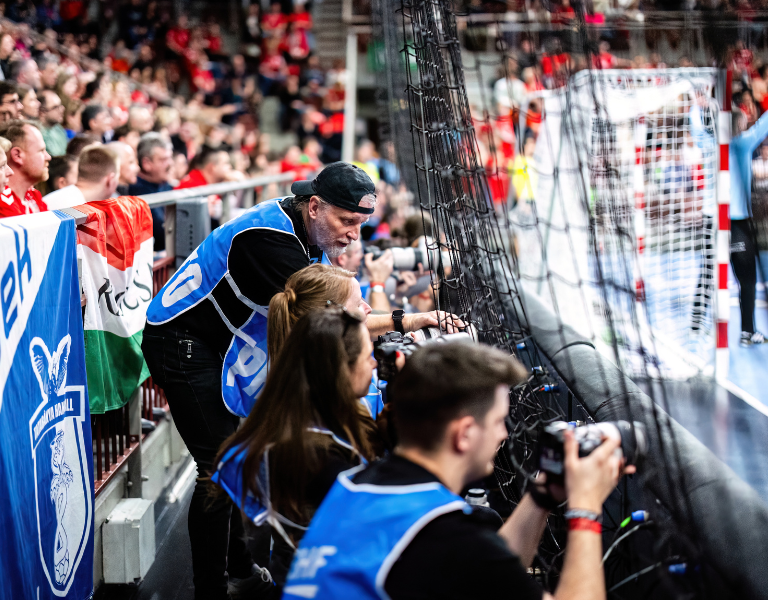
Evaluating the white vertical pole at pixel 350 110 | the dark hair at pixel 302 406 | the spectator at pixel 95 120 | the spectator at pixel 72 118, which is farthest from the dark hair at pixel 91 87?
the dark hair at pixel 302 406

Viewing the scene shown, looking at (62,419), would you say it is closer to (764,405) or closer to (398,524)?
(398,524)

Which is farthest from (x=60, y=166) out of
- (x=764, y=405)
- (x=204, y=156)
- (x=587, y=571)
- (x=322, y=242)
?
(x=764, y=405)

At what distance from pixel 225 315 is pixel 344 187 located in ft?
1.91

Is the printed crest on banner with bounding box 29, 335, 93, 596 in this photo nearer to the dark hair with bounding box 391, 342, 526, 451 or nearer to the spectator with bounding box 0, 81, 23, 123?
the dark hair with bounding box 391, 342, 526, 451

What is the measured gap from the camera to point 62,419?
8.20ft

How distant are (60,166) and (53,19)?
34.8ft

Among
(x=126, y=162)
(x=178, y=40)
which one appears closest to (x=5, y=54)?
(x=126, y=162)

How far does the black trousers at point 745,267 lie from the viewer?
5891 millimetres

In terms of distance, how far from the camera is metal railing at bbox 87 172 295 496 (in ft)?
9.93

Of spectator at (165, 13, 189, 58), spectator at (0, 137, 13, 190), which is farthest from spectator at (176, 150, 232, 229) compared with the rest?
spectator at (165, 13, 189, 58)

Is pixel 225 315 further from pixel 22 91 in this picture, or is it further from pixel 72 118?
pixel 72 118

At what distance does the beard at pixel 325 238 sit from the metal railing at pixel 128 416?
2.67 feet

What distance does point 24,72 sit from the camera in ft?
21.3

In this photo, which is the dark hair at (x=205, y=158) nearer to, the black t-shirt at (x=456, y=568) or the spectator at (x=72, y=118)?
the spectator at (x=72, y=118)
